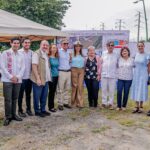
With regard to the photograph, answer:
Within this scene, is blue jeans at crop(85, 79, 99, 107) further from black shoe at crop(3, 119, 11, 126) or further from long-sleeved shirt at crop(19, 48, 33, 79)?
black shoe at crop(3, 119, 11, 126)

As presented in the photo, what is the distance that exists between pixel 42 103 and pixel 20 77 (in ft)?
3.62

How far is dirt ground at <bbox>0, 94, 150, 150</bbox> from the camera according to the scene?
5.61 metres

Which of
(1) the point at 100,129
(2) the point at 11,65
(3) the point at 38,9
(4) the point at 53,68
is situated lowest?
(1) the point at 100,129

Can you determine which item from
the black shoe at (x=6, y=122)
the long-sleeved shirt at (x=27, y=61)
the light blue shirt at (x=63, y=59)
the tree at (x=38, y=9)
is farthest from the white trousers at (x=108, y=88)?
the tree at (x=38, y=9)

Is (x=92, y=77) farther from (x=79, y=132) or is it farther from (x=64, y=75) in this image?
(x=79, y=132)

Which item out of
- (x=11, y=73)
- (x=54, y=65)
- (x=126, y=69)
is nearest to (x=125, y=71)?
(x=126, y=69)

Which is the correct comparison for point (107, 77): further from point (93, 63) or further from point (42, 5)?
point (42, 5)

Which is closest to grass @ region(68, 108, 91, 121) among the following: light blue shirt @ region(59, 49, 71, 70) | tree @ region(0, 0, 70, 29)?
light blue shirt @ region(59, 49, 71, 70)

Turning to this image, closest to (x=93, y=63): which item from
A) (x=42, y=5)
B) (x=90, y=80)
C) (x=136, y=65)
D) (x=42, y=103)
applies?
(x=90, y=80)

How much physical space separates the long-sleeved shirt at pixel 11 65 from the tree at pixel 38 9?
56.7 ft

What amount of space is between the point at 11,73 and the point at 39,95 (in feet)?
3.28

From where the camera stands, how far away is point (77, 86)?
28.1ft

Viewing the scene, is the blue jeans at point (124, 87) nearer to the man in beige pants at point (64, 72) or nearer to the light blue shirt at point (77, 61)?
the light blue shirt at point (77, 61)

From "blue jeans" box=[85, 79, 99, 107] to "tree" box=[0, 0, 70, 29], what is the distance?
1559cm
